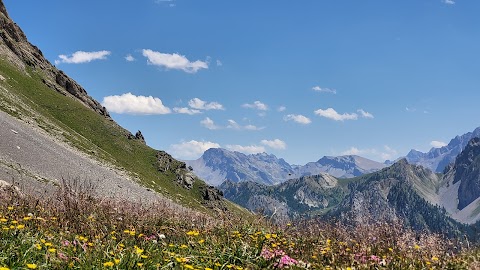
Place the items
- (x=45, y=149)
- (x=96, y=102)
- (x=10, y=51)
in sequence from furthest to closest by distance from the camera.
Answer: (x=96, y=102), (x=10, y=51), (x=45, y=149)

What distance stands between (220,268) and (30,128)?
71.0 metres

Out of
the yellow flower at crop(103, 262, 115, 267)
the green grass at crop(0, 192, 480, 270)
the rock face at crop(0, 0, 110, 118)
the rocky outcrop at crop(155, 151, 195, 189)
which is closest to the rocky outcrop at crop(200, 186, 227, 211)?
the rocky outcrop at crop(155, 151, 195, 189)

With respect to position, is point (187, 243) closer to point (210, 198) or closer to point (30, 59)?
point (210, 198)

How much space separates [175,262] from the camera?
7070 mm

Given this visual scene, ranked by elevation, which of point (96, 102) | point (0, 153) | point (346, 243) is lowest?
point (0, 153)

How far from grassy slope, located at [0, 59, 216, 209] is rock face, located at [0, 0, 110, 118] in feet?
14.7

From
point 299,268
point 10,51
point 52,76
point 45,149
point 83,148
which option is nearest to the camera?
point 299,268

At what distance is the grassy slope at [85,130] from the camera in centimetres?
8725

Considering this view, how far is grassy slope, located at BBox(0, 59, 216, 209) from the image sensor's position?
286 feet

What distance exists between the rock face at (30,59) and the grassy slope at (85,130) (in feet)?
14.7

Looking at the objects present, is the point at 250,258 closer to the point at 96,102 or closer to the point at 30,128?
the point at 30,128

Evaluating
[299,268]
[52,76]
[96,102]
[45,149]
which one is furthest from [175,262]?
[96,102]

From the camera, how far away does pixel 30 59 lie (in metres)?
122

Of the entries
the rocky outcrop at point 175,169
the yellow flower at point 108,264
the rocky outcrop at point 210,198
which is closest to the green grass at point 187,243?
the yellow flower at point 108,264
